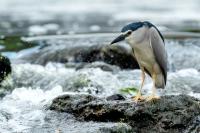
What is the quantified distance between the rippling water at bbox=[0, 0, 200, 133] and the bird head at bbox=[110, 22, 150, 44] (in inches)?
35.6

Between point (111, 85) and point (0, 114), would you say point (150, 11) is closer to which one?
point (111, 85)

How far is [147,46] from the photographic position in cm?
756

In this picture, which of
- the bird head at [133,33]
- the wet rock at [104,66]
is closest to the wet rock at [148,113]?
the bird head at [133,33]

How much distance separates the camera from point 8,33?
17.4 metres

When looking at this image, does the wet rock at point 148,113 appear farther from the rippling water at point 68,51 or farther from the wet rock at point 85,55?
the wet rock at point 85,55

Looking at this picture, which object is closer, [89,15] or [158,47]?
[158,47]

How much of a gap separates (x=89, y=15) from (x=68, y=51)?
844cm

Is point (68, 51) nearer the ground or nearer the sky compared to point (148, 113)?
nearer the ground

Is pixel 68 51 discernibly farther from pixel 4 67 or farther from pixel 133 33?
pixel 133 33

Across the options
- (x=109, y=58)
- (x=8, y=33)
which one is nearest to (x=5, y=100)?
(x=109, y=58)

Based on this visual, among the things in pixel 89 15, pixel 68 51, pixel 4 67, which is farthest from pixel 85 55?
pixel 89 15

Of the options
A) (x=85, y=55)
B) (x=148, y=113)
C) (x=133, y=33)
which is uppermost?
(x=133, y=33)

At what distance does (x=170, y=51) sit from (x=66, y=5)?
40.4 ft

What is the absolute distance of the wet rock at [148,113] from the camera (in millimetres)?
7387
